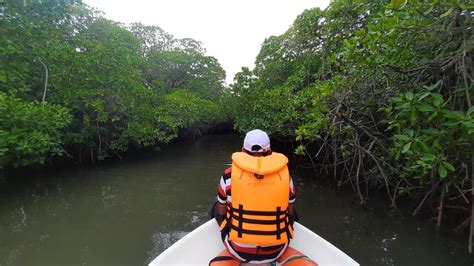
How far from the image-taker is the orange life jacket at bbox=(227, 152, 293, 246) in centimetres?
182

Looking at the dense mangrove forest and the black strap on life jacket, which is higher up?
the dense mangrove forest

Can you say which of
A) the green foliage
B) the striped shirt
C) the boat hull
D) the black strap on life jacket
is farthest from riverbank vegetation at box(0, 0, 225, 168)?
the black strap on life jacket

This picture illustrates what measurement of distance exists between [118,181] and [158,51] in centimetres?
1141

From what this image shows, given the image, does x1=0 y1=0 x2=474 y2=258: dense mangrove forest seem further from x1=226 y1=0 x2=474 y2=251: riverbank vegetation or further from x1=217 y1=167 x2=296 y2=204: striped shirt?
x1=217 y1=167 x2=296 y2=204: striped shirt

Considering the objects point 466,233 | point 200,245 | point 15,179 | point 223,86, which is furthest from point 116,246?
point 223,86

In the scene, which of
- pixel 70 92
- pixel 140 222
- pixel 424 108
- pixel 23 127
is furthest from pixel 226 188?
pixel 70 92

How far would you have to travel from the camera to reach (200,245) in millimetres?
2670

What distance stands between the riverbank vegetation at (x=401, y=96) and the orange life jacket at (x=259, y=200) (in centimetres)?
102

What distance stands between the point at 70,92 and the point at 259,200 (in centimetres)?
767

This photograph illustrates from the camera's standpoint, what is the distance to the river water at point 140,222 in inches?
141

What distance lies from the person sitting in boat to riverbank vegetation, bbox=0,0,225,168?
450 centimetres

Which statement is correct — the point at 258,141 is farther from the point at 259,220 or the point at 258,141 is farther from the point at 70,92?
the point at 70,92

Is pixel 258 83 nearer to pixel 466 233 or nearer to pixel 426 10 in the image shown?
pixel 466 233

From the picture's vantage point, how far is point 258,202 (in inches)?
71.8
